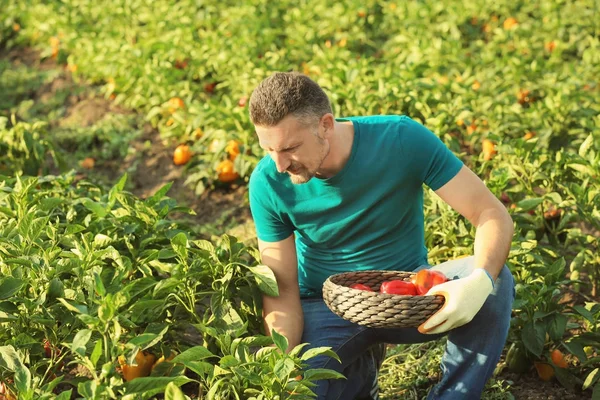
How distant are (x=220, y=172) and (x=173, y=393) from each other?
2.90m

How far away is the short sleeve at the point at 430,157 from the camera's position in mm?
2836

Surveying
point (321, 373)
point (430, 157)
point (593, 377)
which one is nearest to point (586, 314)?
point (593, 377)

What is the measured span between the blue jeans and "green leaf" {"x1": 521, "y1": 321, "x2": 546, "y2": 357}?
1.00 ft

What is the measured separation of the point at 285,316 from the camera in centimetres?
287

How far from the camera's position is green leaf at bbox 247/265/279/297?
9.09 ft

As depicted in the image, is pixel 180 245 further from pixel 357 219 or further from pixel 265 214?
pixel 357 219

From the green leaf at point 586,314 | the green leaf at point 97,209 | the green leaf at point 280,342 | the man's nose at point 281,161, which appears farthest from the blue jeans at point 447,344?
the green leaf at point 97,209

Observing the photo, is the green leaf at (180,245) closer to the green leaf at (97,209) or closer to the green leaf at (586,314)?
the green leaf at (97,209)

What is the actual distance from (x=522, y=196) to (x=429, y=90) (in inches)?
36.1

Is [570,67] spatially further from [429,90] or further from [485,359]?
[485,359]

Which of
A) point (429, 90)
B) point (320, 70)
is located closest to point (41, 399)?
point (429, 90)

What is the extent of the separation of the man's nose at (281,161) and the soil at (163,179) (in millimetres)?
1247

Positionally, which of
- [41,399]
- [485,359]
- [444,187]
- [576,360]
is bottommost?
[576,360]

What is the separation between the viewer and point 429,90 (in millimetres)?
4922
